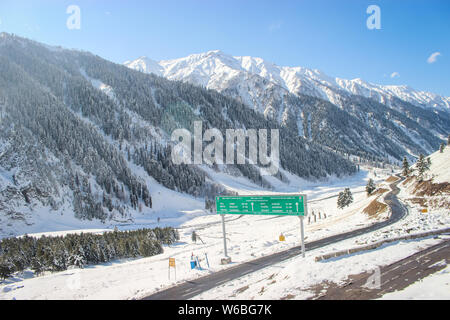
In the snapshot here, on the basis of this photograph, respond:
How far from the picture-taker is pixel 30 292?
23.9 meters

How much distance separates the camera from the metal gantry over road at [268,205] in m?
26.6

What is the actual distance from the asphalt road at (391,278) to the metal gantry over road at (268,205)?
358 inches

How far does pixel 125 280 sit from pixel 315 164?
188m

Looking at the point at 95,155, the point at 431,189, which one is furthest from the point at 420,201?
the point at 95,155

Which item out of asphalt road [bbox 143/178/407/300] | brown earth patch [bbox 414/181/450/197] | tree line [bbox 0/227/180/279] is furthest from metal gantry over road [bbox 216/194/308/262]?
brown earth patch [bbox 414/181/450/197]

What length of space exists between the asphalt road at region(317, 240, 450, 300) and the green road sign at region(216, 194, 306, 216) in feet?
32.9

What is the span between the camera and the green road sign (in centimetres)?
2686

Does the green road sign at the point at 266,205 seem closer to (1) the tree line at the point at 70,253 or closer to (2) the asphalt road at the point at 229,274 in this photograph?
(2) the asphalt road at the point at 229,274

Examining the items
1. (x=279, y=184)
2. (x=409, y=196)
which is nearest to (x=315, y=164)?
(x=279, y=184)

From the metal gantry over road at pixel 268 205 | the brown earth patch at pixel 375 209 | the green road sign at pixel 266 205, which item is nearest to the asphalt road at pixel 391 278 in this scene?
the metal gantry over road at pixel 268 205

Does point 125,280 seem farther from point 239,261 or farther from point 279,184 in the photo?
Answer: point 279,184

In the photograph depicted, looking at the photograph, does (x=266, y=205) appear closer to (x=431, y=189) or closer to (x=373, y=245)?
(x=373, y=245)

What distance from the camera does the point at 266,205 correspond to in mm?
29453

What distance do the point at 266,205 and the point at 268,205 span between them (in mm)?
279
